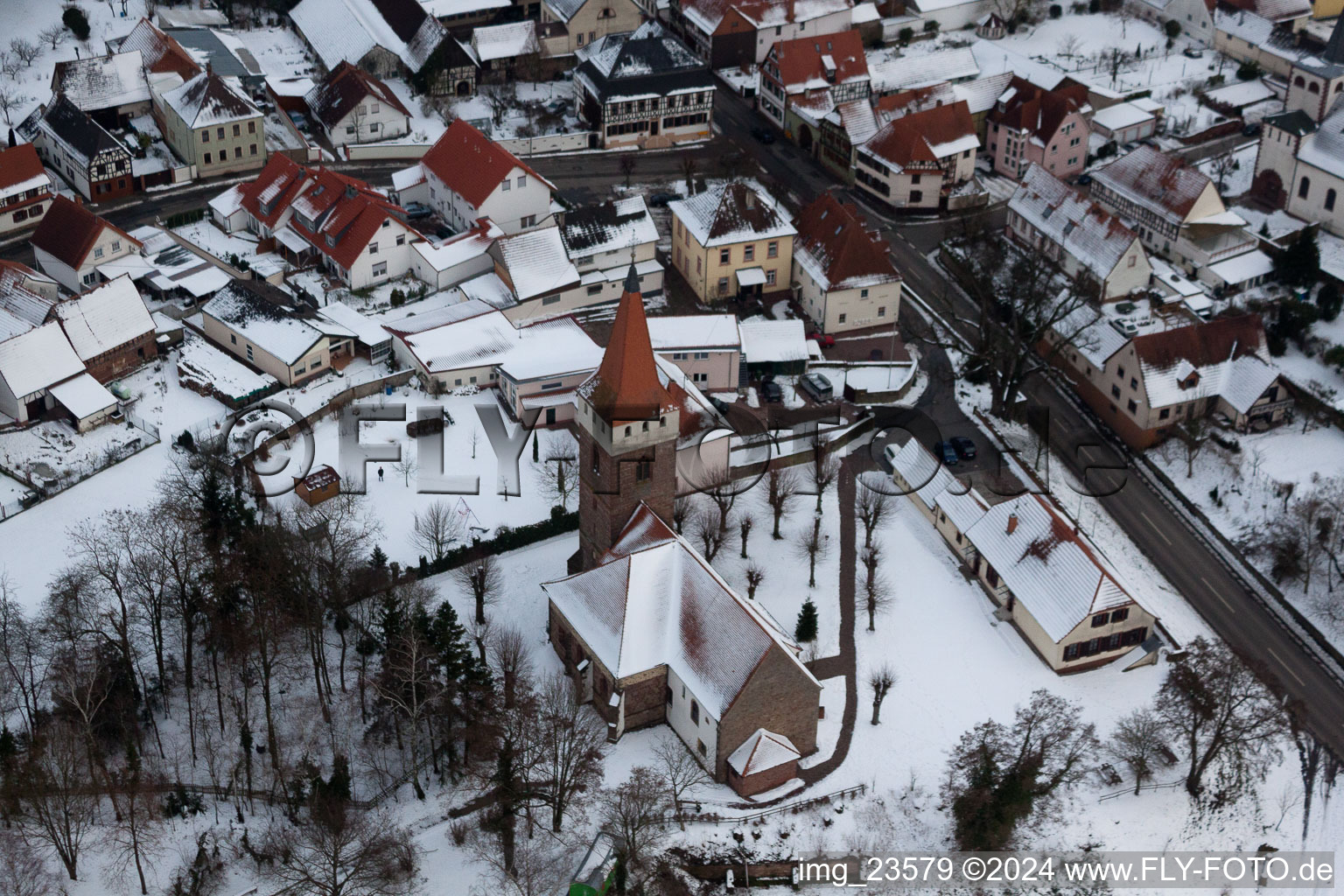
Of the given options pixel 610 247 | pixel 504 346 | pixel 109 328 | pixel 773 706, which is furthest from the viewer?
pixel 610 247

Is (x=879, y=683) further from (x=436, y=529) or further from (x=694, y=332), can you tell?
(x=694, y=332)

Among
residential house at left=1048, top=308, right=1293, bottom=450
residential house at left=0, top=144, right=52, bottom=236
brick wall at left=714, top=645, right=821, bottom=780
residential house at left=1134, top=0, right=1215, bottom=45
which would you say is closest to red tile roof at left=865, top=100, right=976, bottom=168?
residential house at left=1048, top=308, right=1293, bottom=450

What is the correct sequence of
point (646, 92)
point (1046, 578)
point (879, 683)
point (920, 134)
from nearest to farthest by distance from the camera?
1. point (879, 683)
2. point (1046, 578)
3. point (920, 134)
4. point (646, 92)

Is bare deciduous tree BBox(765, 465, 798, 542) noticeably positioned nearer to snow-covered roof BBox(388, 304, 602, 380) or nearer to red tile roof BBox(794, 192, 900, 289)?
snow-covered roof BBox(388, 304, 602, 380)

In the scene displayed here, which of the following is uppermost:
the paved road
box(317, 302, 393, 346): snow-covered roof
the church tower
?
the church tower

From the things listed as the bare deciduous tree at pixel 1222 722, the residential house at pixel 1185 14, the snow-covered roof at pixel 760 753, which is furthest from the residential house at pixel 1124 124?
the snow-covered roof at pixel 760 753

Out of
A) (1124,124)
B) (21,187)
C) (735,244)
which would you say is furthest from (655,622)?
(1124,124)

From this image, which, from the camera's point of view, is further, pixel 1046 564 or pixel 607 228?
pixel 607 228
